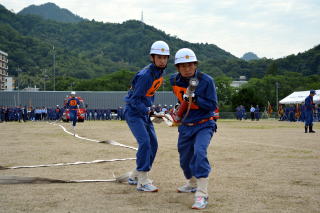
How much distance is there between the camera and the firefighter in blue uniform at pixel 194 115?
564 cm

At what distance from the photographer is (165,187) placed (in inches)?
263

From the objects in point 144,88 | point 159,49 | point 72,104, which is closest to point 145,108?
point 144,88

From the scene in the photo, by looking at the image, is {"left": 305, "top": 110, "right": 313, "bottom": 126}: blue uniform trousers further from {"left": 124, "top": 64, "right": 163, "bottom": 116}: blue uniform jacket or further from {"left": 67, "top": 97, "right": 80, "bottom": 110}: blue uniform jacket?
{"left": 124, "top": 64, "right": 163, "bottom": 116}: blue uniform jacket

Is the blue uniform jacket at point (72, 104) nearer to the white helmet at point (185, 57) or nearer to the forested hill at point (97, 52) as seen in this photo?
the white helmet at point (185, 57)

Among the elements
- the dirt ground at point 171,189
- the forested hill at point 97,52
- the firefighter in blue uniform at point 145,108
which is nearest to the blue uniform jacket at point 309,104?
the dirt ground at point 171,189

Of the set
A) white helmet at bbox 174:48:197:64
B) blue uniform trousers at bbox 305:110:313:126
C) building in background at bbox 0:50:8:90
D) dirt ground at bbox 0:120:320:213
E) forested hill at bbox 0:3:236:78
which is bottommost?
dirt ground at bbox 0:120:320:213

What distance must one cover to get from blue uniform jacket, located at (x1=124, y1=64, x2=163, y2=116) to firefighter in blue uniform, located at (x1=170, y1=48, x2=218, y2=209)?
2.03 ft

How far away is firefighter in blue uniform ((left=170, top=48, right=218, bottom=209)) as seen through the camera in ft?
18.5

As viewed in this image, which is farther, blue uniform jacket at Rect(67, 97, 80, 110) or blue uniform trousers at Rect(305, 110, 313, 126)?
blue uniform jacket at Rect(67, 97, 80, 110)

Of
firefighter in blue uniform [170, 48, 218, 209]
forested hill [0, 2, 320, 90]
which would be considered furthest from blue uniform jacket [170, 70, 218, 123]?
forested hill [0, 2, 320, 90]

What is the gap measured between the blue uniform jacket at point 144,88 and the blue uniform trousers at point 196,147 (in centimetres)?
95

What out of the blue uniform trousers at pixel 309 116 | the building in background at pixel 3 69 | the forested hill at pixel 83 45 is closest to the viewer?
the blue uniform trousers at pixel 309 116

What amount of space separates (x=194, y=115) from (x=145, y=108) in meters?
1.04

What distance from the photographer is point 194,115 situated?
19.8 ft
